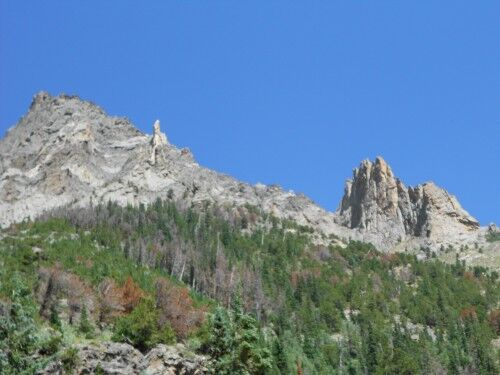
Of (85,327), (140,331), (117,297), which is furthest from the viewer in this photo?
(117,297)

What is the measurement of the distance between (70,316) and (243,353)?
3373cm

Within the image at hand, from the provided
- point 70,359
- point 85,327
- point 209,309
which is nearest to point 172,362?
point 85,327

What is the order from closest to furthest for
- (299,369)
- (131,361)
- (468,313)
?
1. (131,361)
2. (299,369)
3. (468,313)

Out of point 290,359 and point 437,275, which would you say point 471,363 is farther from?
point 437,275

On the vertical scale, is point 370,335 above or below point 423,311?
below

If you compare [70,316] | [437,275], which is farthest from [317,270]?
[70,316]

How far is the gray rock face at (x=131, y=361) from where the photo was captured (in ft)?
244

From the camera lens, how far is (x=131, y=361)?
3115 inches

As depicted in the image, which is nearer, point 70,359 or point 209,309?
point 70,359

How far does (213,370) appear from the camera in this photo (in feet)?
250

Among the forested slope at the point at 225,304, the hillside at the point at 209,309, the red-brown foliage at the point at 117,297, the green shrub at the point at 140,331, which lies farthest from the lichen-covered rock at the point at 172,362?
the red-brown foliage at the point at 117,297

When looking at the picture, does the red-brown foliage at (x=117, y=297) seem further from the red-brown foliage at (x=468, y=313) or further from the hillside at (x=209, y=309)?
the red-brown foliage at (x=468, y=313)

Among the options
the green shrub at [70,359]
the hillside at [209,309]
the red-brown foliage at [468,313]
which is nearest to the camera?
the green shrub at [70,359]

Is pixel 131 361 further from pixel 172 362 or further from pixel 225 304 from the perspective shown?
pixel 225 304
